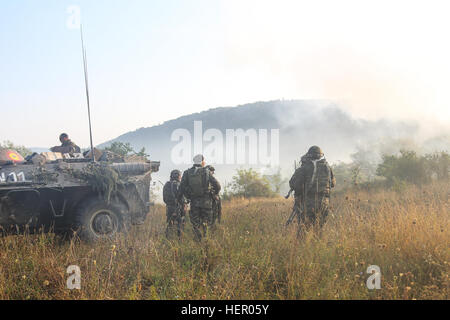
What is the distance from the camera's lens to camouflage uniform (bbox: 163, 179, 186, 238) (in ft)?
24.4

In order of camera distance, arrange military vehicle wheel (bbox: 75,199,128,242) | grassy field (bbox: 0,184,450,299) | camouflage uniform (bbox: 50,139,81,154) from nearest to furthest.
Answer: grassy field (bbox: 0,184,450,299), military vehicle wheel (bbox: 75,199,128,242), camouflage uniform (bbox: 50,139,81,154)

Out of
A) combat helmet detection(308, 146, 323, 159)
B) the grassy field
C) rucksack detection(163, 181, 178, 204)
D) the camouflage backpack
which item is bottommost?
the grassy field

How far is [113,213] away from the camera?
6.69m

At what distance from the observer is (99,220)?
→ 649 centimetres

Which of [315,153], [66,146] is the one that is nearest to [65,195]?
[66,146]

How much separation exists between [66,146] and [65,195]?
2200 mm

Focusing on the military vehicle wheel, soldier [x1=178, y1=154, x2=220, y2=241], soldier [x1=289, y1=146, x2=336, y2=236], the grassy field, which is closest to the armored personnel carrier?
the military vehicle wheel

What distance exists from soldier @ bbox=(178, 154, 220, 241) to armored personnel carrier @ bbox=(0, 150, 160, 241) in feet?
4.07

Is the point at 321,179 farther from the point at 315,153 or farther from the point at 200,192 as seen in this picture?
the point at 200,192

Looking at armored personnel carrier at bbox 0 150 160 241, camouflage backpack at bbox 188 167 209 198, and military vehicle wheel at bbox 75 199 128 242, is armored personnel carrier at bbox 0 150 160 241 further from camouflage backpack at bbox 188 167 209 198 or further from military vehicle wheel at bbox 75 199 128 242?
camouflage backpack at bbox 188 167 209 198

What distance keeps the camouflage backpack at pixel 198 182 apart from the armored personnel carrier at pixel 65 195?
4.18 ft
